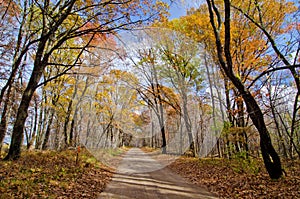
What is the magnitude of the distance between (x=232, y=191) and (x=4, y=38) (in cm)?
1193

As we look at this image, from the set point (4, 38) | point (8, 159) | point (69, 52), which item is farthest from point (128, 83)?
point (8, 159)

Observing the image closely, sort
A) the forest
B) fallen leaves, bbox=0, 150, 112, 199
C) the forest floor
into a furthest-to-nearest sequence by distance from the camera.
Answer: the forest < the forest floor < fallen leaves, bbox=0, 150, 112, 199

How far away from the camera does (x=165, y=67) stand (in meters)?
16.2

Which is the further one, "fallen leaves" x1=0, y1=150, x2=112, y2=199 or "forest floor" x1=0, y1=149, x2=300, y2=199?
"forest floor" x1=0, y1=149, x2=300, y2=199

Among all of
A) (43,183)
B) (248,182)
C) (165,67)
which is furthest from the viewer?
(165,67)

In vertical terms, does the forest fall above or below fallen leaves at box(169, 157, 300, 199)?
above

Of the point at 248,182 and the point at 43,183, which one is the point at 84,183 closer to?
the point at 43,183

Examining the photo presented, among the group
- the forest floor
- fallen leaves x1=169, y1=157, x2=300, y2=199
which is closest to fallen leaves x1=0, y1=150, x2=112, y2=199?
the forest floor

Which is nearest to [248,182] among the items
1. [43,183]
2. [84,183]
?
[84,183]

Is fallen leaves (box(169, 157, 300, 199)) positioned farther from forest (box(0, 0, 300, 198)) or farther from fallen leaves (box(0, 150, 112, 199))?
fallen leaves (box(0, 150, 112, 199))

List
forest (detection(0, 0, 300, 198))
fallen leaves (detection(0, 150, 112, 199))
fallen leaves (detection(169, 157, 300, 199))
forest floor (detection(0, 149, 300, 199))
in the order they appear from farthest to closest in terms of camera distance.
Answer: forest (detection(0, 0, 300, 198)) < fallen leaves (detection(169, 157, 300, 199)) < forest floor (detection(0, 149, 300, 199)) < fallen leaves (detection(0, 150, 112, 199))

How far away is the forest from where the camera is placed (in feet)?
24.1

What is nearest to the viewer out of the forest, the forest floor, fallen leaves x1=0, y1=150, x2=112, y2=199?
fallen leaves x1=0, y1=150, x2=112, y2=199

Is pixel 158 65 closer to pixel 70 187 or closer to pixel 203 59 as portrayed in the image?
pixel 203 59
